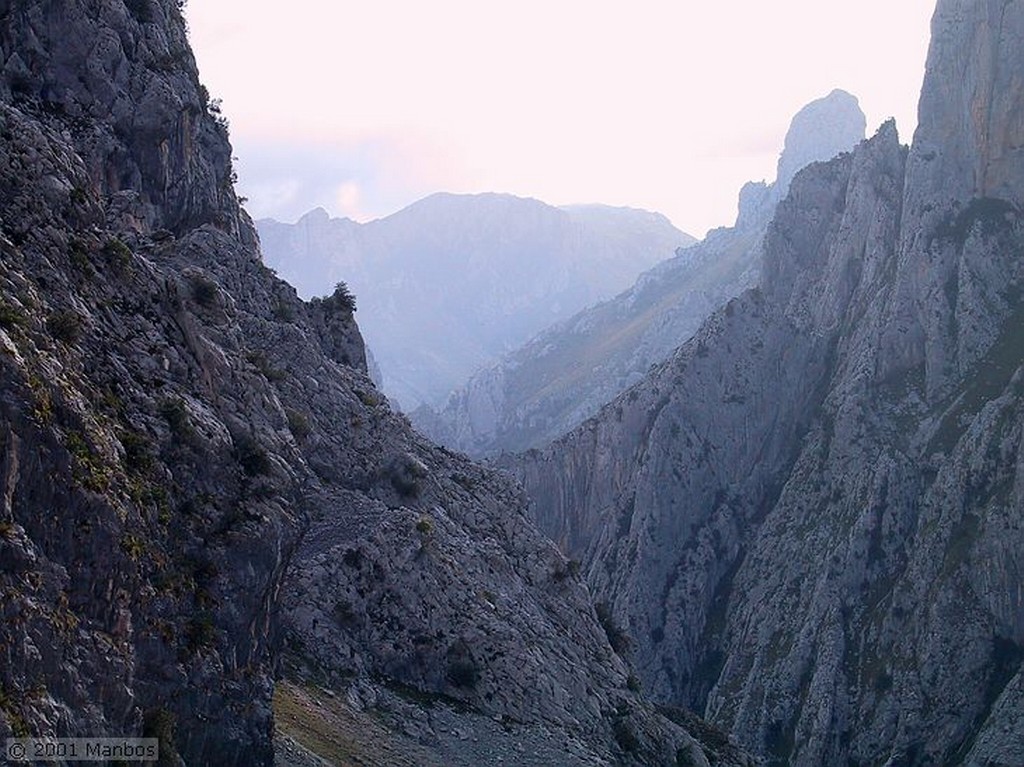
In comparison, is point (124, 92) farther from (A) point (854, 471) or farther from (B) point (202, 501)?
(A) point (854, 471)

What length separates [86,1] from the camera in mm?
42438

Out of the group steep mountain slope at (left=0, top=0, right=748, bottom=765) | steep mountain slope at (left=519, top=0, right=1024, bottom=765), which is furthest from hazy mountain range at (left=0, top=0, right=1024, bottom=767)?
steep mountain slope at (left=519, top=0, right=1024, bottom=765)

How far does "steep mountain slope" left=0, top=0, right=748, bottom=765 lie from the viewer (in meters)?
22.1

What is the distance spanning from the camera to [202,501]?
2747 centimetres

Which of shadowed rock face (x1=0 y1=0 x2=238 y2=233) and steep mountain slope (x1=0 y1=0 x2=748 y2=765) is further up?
shadowed rock face (x1=0 y1=0 x2=238 y2=233)

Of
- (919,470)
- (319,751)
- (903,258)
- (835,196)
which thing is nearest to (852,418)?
(919,470)

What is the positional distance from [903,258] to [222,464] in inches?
3913

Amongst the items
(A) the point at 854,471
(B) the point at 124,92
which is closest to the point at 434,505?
(B) the point at 124,92

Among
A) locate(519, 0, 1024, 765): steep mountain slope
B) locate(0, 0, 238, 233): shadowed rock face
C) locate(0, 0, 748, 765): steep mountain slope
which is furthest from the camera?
locate(519, 0, 1024, 765): steep mountain slope

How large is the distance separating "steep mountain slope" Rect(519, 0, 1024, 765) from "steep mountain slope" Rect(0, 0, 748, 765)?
36.6 meters

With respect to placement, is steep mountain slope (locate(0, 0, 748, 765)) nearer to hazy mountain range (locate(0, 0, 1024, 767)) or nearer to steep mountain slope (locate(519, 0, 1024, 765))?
hazy mountain range (locate(0, 0, 1024, 767))

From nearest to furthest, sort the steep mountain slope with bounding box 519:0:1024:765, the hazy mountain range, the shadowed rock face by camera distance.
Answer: the hazy mountain range → the shadowed rock face → the steep mountain slope with bounding box 519:0:1024:765

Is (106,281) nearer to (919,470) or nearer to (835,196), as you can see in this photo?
(919,470)

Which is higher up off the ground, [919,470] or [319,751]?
[919,470]
